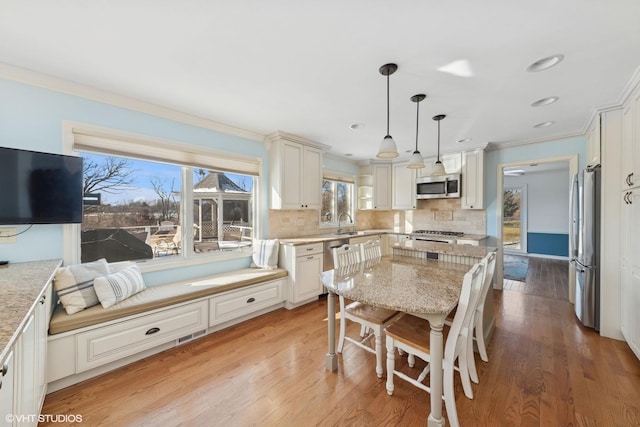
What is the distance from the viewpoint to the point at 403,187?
5.03 metres


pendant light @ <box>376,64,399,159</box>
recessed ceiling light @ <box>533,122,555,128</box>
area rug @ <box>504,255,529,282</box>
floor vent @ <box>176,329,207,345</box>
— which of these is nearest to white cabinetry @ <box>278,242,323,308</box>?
floor vent @ <box>176,329,207,345</box>

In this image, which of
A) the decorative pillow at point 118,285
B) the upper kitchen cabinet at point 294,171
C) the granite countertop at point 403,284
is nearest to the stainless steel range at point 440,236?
the granite countertop at point 403,284

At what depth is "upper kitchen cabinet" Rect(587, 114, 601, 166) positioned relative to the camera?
2.70 meters

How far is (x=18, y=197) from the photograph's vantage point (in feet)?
6.15

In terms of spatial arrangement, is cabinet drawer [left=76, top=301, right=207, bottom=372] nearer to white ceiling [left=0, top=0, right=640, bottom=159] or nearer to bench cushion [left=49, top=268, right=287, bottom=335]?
bench cushion [left=49, top=268, right=287, bottom=335]

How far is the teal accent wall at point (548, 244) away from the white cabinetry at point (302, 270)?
667 cm

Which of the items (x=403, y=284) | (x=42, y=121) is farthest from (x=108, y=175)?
(x=403, y=284)

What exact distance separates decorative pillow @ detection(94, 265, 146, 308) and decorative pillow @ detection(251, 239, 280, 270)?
132 cm

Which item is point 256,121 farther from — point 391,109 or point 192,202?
point 391,109

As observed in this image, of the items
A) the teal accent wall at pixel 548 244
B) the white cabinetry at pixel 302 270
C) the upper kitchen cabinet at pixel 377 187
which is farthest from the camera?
the teal accent wall at pixel 548 244

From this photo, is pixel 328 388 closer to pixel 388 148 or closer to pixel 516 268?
pixel 388 148

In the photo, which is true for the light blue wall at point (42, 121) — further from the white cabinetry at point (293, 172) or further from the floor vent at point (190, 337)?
the white cabinetry at point (293, 172)

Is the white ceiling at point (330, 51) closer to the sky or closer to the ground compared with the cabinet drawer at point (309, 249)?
closer to the sky

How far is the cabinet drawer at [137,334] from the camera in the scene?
1.90m
